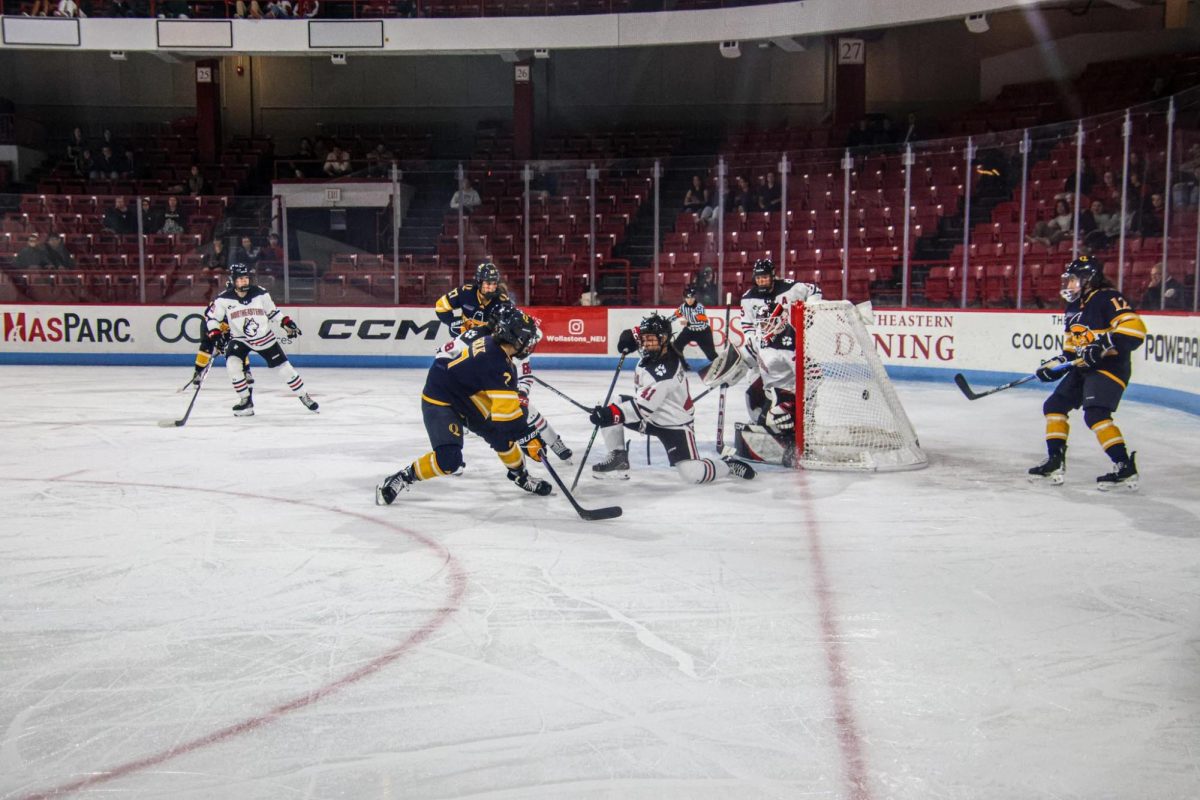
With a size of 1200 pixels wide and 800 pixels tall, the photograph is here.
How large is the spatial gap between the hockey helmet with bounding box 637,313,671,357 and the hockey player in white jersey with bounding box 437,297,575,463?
2.02ft

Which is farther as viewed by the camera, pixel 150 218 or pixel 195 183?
pixel 195 183

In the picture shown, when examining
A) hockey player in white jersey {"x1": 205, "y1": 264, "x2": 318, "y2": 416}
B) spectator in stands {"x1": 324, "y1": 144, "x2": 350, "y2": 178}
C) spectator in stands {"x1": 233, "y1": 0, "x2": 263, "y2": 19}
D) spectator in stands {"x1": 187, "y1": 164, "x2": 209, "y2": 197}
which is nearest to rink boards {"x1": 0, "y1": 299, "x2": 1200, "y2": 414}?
spectator in stands {"x1": 324, "y1": 144, "x2": 350, "y2": 178}

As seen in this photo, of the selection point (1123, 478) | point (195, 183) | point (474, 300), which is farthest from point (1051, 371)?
point (195, 183)

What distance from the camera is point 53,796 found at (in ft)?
8.00

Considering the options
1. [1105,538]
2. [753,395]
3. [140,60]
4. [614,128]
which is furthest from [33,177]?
[1105,538]

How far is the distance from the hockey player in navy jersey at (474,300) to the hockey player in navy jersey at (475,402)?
2.21m

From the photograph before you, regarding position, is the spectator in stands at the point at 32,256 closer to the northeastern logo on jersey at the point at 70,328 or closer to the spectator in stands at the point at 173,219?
the northeastern logo on jersey at the point at 70,328

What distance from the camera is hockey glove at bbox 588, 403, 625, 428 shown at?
6.18 metres

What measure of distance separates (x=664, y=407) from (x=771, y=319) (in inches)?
59.6

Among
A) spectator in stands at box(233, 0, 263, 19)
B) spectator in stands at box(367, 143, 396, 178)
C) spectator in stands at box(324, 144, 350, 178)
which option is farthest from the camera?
spectator in stands at box(233, 0, 263, 19)

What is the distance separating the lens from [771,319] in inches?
295

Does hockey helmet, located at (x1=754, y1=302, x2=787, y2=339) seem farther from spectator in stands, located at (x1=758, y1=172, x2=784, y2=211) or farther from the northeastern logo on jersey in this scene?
the northeastern logo on jersey

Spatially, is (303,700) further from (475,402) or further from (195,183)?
(195,183)

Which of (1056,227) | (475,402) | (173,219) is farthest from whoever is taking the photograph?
(173,219)
